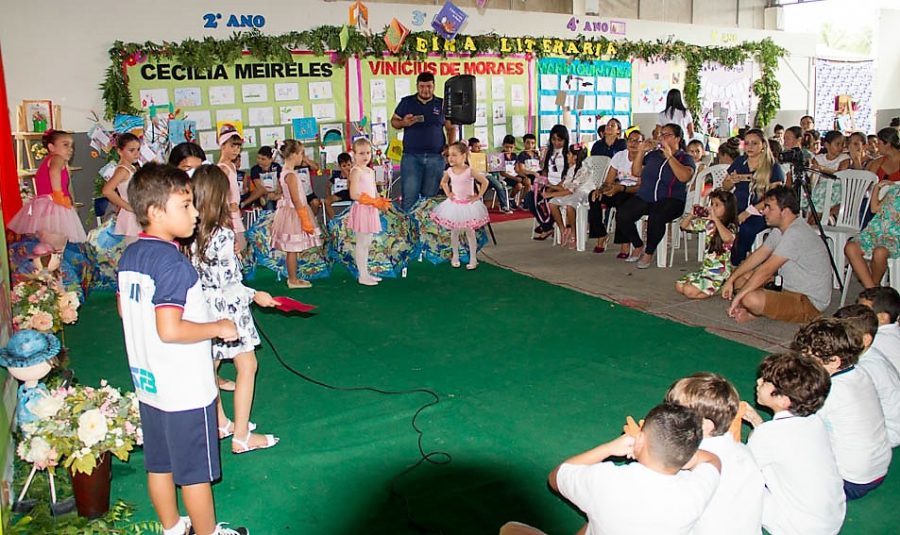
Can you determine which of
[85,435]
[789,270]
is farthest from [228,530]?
[789,270]

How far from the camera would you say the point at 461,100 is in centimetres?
870

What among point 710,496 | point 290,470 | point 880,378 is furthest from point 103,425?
point 880,378

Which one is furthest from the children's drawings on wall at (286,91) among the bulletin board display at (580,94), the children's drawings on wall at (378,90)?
the bulletin board display at (580,94)

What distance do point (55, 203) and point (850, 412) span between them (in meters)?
5.81

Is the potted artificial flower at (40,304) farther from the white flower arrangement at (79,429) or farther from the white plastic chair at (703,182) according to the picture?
the white plastic chair at (703,182)

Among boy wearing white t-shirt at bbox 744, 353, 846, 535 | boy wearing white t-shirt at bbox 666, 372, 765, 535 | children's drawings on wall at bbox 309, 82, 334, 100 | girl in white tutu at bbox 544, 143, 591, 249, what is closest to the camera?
boy wearing white t-shirt at bbox 666, 372, 765, 535

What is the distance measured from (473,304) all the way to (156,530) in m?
3.53

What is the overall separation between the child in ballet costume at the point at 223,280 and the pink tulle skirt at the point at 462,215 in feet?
13.0

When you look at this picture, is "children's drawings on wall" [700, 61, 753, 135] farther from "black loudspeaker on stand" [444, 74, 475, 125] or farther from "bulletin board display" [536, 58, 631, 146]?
"black loudspeaker on stand" [444, 74, 475, 125]

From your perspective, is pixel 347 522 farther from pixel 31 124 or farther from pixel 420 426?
pixel 31 124

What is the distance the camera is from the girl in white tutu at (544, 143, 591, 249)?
8.34 metres

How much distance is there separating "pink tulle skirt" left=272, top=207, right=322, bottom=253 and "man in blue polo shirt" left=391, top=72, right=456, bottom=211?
1.61 m

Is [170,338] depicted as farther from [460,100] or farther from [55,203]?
[460,100]

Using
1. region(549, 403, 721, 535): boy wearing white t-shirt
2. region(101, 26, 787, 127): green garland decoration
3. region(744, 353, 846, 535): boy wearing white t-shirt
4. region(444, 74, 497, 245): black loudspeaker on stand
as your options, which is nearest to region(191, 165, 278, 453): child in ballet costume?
region(549, 403, 721, 535): boy wearing white t-shirt
